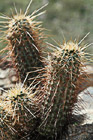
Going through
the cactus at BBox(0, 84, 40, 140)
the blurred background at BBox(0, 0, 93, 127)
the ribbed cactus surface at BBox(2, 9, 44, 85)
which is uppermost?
the blurred background at BBox(0, 0, 93, 127)

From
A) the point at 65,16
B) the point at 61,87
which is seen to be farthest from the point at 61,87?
the point at 65,16

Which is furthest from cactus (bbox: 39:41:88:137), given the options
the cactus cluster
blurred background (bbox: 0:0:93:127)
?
blurred background (bbox: 0:0:93:127)

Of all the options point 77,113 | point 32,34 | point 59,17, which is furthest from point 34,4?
point 77,113

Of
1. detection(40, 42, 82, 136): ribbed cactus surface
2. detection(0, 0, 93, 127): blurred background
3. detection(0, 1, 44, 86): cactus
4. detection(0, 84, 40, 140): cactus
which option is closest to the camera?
detection(40, 42, 82, 136): ribbed cactus surface

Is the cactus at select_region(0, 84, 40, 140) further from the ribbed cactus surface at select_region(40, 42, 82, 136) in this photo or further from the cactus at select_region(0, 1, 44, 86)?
the cactus at select_region(0, 1, 44, 86)

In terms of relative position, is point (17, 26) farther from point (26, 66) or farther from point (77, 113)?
point (77, 113)

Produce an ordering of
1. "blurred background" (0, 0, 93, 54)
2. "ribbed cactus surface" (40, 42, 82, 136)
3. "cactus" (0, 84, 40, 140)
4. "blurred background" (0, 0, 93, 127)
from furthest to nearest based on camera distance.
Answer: "blurred background" (0, 0, 93, 54) → "blurred background" (0, 0, 93, 127) → "cactus" (0, 84, 40, 140) → "ribbed cactus surface" (40, 42, 82, 136)

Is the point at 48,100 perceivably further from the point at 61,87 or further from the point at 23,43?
the point at 23,43

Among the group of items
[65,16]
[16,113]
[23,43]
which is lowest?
[16,113]
